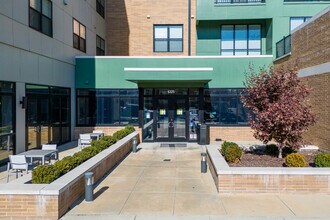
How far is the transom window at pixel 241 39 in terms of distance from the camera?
2306 cm

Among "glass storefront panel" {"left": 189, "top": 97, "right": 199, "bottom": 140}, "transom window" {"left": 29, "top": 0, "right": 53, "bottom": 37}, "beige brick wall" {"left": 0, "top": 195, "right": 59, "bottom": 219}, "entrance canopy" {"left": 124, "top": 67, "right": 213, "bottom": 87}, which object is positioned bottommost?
"beige brick wall" {"left": 0, "top": 195, "right": 59, "bottom": 219}

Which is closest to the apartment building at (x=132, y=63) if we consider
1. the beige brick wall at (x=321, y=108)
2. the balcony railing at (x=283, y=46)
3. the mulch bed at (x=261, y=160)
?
the balcony railing at (x=283, y=46)

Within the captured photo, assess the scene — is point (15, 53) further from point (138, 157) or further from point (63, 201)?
point (63, 201)

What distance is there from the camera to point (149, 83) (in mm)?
19500

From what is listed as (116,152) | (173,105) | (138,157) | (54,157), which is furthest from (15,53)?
(173,105)

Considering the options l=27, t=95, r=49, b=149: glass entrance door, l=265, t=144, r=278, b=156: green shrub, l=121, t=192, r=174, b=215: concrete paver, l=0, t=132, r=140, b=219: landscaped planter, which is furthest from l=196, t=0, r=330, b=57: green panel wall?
l=0, t=132, r=140, b=219: landscaped planter

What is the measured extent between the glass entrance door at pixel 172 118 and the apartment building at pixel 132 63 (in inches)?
2.4

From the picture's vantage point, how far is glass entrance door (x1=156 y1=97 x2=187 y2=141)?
19.7m

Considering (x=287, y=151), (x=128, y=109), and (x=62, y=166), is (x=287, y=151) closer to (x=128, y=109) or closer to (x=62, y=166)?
(x=62, y=166)

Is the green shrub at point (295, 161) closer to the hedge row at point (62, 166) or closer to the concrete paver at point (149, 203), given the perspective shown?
the concrete paver at point (149, 203)

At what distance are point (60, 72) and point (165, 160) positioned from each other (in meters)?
8.08

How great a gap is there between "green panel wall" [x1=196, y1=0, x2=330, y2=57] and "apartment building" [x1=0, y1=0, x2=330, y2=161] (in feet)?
0.22

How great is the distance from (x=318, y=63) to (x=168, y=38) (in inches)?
489

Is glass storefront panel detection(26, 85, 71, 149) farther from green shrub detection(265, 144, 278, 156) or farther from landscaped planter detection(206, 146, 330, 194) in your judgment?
green shrub detection(265, 144, 278, 156)
